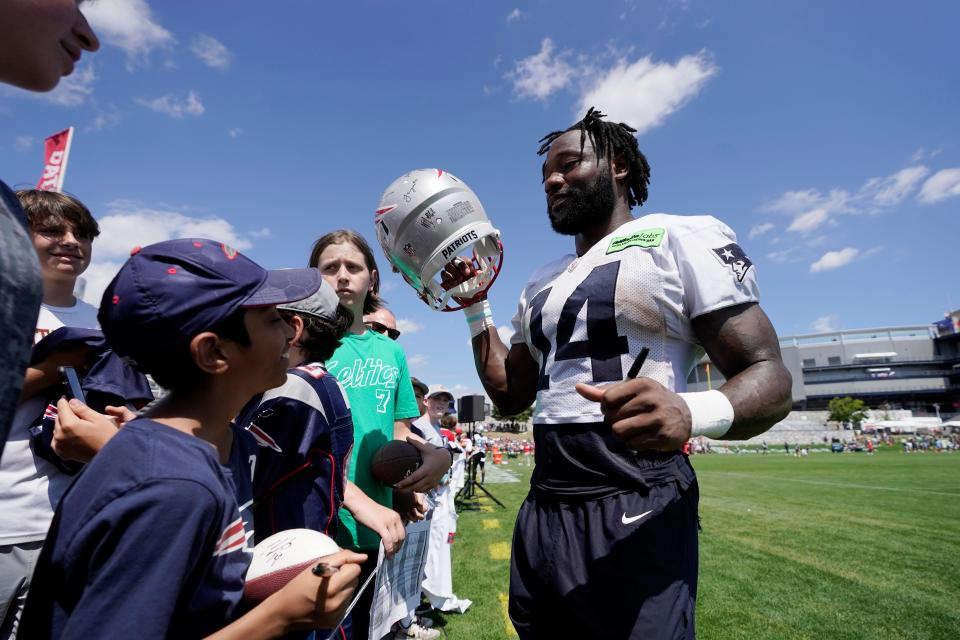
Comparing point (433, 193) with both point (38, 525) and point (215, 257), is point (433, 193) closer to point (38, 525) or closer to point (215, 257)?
point (215, 257)

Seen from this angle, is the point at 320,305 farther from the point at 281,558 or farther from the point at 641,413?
the point at 641,413

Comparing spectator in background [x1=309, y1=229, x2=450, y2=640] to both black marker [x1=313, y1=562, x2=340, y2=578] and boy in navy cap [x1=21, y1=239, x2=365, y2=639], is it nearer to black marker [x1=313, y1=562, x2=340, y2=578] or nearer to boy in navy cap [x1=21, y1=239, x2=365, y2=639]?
boy in navy cap [x1=21, y1=239, x2=365, y2=639]

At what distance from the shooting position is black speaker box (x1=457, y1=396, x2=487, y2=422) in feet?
40.2

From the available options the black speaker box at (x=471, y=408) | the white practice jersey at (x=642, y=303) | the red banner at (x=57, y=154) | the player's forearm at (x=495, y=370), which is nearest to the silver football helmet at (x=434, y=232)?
the player's forearm at (x=495, y=370)

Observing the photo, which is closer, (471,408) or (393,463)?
(393,463)

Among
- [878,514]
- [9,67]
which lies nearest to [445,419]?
[878,514]

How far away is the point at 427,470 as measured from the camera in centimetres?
251

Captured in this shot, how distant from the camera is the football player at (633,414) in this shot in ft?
5.13

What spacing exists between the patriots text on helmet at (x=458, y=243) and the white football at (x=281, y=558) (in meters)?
1.39

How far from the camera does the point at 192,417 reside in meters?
1.39

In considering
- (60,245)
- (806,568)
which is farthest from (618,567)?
(806,568)

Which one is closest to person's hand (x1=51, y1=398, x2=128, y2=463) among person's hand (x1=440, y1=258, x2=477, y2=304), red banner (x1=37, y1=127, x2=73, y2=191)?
person's hand (x1=440, y1=258, x2=477, y2=304)

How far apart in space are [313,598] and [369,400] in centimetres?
153

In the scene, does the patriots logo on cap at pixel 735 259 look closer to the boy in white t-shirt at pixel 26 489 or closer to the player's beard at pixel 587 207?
the player's beard at pixel 587 207
